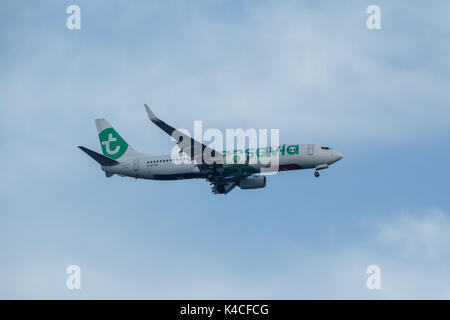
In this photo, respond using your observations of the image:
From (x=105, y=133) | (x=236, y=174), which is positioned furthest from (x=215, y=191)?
(x=105, y=133)

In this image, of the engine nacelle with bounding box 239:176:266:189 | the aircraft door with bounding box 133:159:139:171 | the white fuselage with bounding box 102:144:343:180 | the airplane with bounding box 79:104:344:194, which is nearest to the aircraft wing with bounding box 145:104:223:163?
the airplane with bounding box 79:104:344:194

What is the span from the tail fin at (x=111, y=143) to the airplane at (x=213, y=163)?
1504 millimetres

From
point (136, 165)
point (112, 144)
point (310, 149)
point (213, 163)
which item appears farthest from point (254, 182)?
point (112, 144)

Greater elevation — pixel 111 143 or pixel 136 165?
pixel 111 143

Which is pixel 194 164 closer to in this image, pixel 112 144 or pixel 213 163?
pixel 213 163

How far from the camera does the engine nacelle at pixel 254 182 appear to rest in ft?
313

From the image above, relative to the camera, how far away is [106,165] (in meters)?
96.8

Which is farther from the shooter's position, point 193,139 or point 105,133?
point 105,133

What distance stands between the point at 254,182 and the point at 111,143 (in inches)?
847

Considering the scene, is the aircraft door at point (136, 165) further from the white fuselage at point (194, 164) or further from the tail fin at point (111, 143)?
the tail fin at point (111, 143)

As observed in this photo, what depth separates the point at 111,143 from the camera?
341ft
